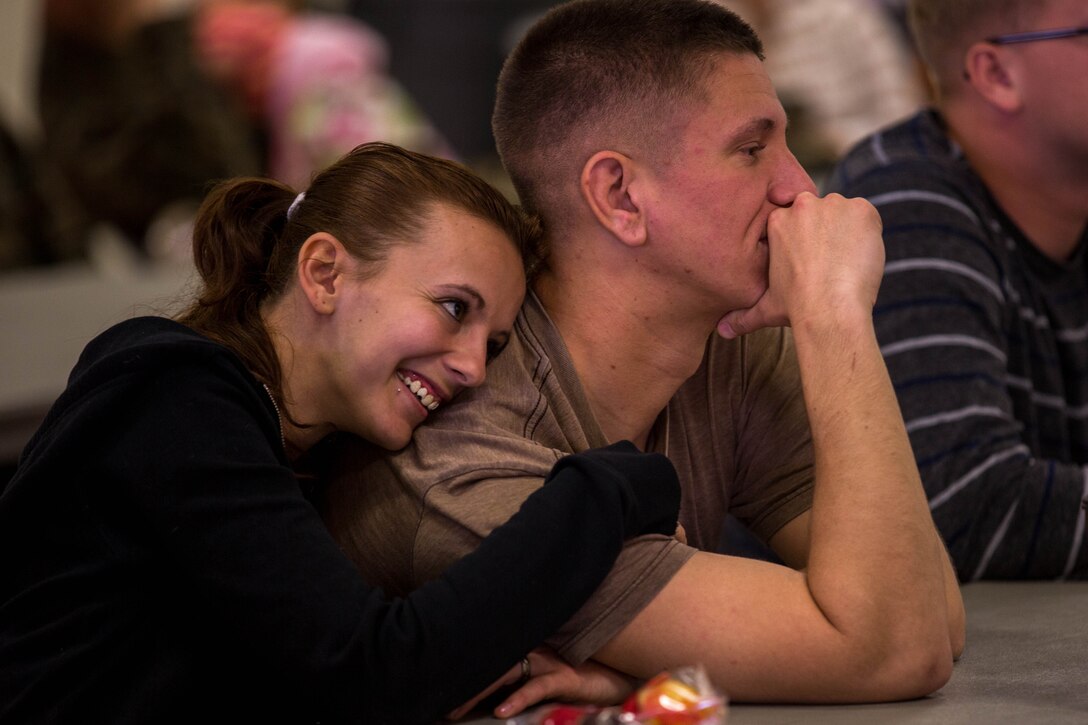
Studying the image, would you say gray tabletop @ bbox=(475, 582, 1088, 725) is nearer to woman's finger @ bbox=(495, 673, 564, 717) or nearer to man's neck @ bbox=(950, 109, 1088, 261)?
woman's finger @ bbox=(495, 673, 564, 717)

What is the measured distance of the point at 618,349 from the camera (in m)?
1.42

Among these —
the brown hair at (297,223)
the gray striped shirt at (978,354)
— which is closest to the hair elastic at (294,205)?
the brown hair at (297,223)

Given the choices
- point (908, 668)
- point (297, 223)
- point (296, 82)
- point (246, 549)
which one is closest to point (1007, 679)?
point (908, 668)

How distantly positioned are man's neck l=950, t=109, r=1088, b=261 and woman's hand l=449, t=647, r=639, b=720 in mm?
1161

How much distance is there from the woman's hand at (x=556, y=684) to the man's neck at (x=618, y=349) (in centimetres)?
30

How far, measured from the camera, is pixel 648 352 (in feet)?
4.67

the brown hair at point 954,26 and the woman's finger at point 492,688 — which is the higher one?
the brown hair at point 954,26

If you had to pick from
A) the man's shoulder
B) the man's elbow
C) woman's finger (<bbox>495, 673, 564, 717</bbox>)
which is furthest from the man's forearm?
the man's shoulder

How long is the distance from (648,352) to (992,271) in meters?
0.67

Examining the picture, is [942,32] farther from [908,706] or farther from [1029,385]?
[908,706]

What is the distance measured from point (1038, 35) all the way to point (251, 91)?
10.6 ft

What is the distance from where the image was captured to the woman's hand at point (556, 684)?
1.14 m

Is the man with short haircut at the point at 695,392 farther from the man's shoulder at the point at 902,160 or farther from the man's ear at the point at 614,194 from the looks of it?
the man's shoulder at the point at 902,160

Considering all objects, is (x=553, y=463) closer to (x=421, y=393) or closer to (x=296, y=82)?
(x=421, y=393)
